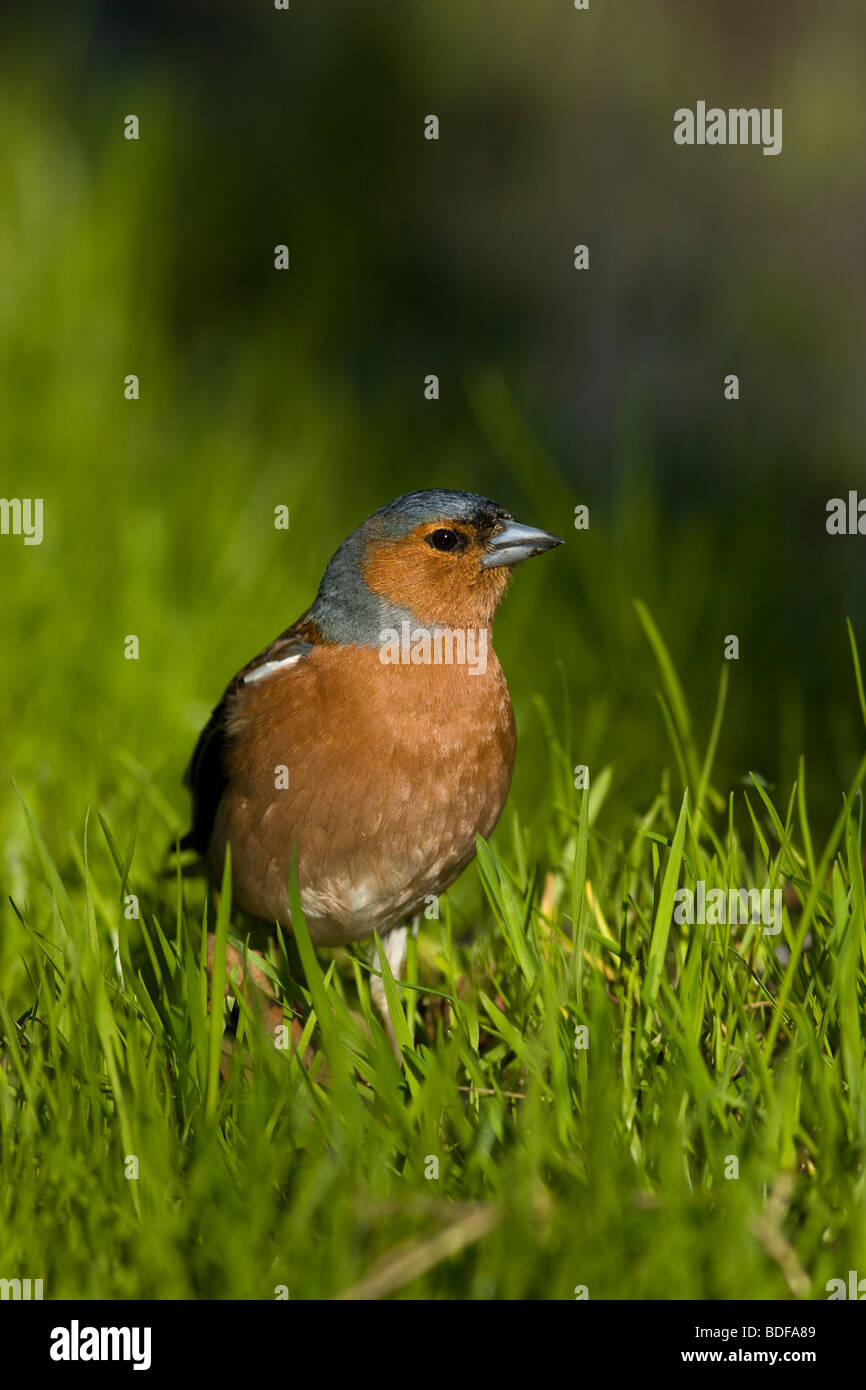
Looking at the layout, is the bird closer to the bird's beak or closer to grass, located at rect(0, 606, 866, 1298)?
the bird's beak

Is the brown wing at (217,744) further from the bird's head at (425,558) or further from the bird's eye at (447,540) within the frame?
the bird's eye at (447,540)

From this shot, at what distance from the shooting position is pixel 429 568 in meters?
3.31

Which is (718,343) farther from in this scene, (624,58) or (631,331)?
(624,58)

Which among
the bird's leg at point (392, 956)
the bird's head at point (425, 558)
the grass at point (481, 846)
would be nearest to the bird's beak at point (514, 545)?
the bird's head at point (425, 558)

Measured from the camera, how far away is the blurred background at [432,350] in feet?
16.6

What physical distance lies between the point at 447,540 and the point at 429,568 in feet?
0.25

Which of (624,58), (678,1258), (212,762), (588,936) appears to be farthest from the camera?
(624,58)

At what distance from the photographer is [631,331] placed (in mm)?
7480

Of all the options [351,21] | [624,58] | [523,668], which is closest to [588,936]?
[523,668]

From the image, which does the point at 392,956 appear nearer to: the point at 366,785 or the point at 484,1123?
the point at 366,785

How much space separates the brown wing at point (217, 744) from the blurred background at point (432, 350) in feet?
0.85

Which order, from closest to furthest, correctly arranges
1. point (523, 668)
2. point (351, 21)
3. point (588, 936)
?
point (588, 936) < point (523, 668) < point (351, 21)

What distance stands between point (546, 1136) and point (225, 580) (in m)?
3.45

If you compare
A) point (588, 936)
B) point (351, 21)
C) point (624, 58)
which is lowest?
point (588, 936)
